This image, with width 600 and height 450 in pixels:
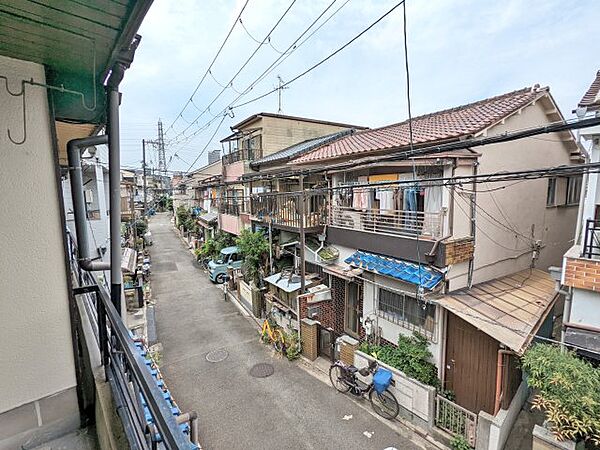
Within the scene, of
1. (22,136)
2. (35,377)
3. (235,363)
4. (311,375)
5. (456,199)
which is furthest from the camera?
(235,363)

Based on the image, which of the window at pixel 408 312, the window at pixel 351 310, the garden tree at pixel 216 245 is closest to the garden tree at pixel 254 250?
the window at pixel 351 310

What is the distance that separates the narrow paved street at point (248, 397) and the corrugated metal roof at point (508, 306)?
3.13 metres

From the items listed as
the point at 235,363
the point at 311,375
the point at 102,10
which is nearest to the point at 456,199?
the point at 311,375

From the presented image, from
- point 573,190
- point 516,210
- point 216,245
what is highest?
point 573,190

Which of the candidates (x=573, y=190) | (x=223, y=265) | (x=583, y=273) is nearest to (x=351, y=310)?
(x=583, y=273)

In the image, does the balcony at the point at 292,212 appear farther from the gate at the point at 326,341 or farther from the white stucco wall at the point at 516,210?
the white stucco wall at the point at 516,210

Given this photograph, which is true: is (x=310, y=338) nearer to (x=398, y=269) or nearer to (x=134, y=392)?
(x=398, y=269)

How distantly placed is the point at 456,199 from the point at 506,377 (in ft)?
13.7

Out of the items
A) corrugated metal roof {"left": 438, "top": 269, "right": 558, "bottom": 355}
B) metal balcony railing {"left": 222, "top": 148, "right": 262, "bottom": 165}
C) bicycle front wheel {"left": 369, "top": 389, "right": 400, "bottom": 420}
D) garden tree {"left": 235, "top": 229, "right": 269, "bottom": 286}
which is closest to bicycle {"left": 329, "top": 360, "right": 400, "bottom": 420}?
bicycle front wheel {"left": 369, "top": 389, "right": 400, "bottom": 420}

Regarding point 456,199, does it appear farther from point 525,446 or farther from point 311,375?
point 311,375

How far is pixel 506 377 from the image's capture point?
21.9 ft

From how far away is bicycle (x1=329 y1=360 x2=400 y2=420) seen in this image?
24.5ft

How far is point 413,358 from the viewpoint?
762 centimetres

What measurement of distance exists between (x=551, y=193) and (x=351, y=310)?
8.58 m
